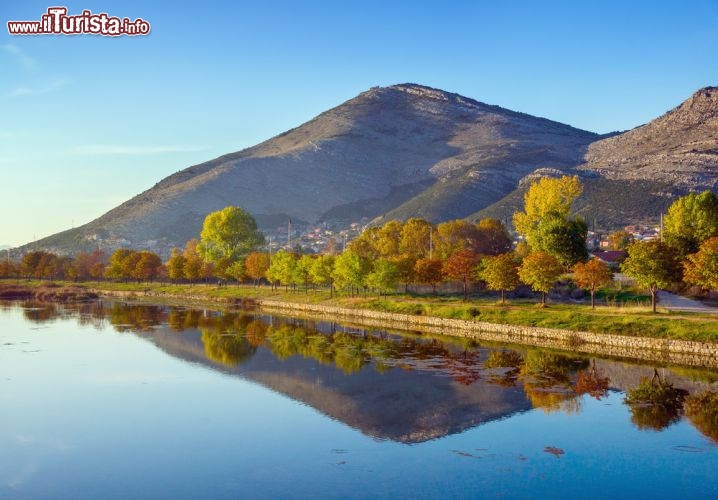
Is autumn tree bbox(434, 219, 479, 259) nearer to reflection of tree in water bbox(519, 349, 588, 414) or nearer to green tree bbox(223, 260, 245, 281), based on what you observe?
green tree bbox(223, 260, 245, 281)

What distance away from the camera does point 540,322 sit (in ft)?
202

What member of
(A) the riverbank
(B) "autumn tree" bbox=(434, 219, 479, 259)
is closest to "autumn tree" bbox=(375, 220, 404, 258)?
(B) "autumn tree" bbox=(434, 219, 479, 259)

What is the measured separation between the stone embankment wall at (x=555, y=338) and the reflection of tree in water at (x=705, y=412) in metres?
8.87

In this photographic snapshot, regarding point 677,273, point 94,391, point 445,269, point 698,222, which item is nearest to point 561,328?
point 677,273

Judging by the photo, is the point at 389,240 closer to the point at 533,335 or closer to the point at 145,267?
the point at 145,267

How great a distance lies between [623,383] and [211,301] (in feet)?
277

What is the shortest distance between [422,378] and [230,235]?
96158mm

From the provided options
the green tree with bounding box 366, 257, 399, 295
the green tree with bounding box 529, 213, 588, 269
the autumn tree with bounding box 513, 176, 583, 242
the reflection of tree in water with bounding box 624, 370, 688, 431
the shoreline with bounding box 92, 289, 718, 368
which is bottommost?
the reflection of tree in water with bounding box 624, 370, 688, 431

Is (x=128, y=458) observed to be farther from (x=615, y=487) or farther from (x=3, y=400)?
(x=615, y=487)

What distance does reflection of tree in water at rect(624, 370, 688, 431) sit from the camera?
112ft

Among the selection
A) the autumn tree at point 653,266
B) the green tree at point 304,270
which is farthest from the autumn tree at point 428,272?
the autumn tree at point 653,266

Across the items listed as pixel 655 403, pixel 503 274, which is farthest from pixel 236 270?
pixel 655 403

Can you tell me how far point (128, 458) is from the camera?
29391mm

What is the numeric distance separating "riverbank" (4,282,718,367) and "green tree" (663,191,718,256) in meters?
17.2
